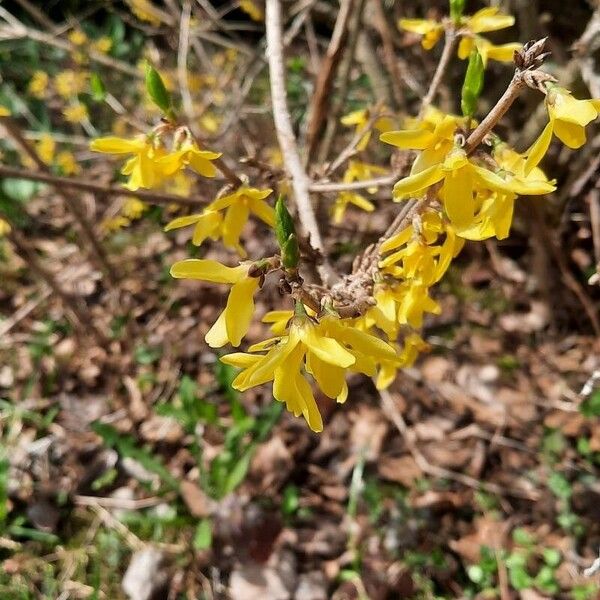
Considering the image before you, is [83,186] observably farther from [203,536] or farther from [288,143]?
[203,536]

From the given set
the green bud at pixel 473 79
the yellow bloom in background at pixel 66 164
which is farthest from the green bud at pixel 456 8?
the yellow bloom in background at pixel 66 164

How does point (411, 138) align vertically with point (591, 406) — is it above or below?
above

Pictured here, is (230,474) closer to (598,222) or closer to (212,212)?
(212,212)

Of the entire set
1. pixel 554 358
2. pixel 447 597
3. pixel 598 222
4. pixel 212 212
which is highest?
pixel 212 212

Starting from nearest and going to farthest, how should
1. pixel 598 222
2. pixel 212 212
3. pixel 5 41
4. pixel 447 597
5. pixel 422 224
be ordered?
pixel 422 224 < pixel 212 212 < pixel 447 597 < pixel 598 222 < pixel 5 41

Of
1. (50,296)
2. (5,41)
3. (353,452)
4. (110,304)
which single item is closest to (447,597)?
(353,452)

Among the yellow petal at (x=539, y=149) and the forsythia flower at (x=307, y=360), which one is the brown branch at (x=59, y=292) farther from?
the yellow petal at (x=539, y=149)

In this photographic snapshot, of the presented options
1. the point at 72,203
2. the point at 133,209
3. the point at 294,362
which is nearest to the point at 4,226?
the point at 72,203

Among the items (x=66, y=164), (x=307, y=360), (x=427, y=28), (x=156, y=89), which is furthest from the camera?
(x=66, y=164)
